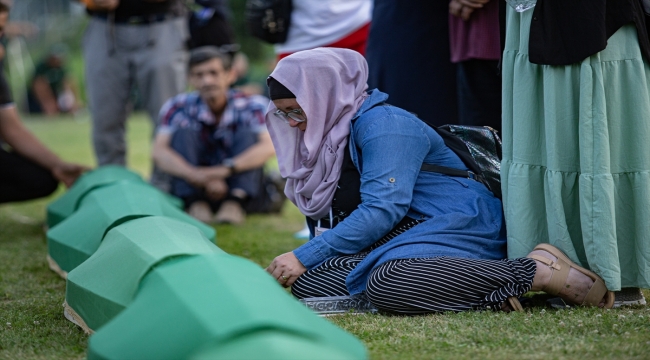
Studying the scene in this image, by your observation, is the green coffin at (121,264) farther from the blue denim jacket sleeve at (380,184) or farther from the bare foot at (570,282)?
the bare foot at (570,282)

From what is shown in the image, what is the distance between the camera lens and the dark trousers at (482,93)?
3426mm

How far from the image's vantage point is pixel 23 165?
5027 millimetres

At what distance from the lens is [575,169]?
8.87 feet

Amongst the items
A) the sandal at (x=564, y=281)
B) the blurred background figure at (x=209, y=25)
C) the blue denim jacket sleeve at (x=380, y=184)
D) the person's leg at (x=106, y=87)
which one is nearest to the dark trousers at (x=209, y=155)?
the person's leg at (x=106, y=87)

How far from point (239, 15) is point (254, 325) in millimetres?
27389

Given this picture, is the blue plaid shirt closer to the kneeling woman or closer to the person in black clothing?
the person in black clothing

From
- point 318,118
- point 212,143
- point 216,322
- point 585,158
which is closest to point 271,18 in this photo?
point 212,143

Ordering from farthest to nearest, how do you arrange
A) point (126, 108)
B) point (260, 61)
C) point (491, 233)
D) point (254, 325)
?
1. point (260, 61)
2. point (126, 108)
3. point (491, 233)
4. point (254, 325)

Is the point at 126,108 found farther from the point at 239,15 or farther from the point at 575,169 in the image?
the point at 239,15

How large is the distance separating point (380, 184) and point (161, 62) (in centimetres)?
305

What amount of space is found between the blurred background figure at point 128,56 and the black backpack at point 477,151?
9.52 ft

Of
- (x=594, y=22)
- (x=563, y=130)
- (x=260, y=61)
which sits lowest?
(x=260, y=61)

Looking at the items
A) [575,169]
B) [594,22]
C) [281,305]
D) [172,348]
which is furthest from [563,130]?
[172,348]

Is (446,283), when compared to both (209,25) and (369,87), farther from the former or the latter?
(209,25)
